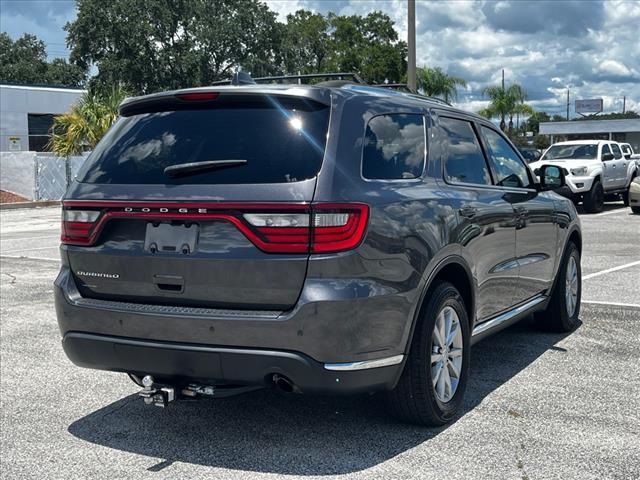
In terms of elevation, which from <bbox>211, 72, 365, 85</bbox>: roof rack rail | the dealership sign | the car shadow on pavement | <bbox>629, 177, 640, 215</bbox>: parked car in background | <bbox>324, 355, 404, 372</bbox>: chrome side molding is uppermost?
the dealership sign

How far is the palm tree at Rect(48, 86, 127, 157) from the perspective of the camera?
28.7 metres

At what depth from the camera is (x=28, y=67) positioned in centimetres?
7075

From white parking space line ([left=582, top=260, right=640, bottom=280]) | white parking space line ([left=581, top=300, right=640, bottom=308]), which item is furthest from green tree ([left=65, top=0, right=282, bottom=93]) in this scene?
white parking space line ([left=581, top=300, right=640, bottom=308])

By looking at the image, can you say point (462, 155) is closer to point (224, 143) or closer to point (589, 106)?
point (224, 143)

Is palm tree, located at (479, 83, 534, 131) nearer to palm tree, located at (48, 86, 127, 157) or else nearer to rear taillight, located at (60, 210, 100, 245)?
Answer: palm tree, located at (48, 86, 127, 157)

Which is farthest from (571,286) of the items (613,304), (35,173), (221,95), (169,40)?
(169,40)

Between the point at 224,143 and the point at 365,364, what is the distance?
1305 mm

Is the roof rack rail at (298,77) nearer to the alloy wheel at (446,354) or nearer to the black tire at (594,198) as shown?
the alloy wheel at (446,354)

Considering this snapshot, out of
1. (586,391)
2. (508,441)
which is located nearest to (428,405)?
(508,441)

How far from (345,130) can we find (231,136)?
58 centimetres

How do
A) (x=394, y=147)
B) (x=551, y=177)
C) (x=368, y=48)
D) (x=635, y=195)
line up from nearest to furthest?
(x=394, y=147) < (x=551, y=177) < (x=635, y=195) < (x=368, y=48)

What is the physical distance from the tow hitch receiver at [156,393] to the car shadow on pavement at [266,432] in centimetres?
30

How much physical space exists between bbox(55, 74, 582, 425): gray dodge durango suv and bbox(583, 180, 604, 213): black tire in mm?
16477

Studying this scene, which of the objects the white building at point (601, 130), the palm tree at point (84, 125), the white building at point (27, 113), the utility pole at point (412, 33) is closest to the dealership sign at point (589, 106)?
the white building at point (601, 130)
